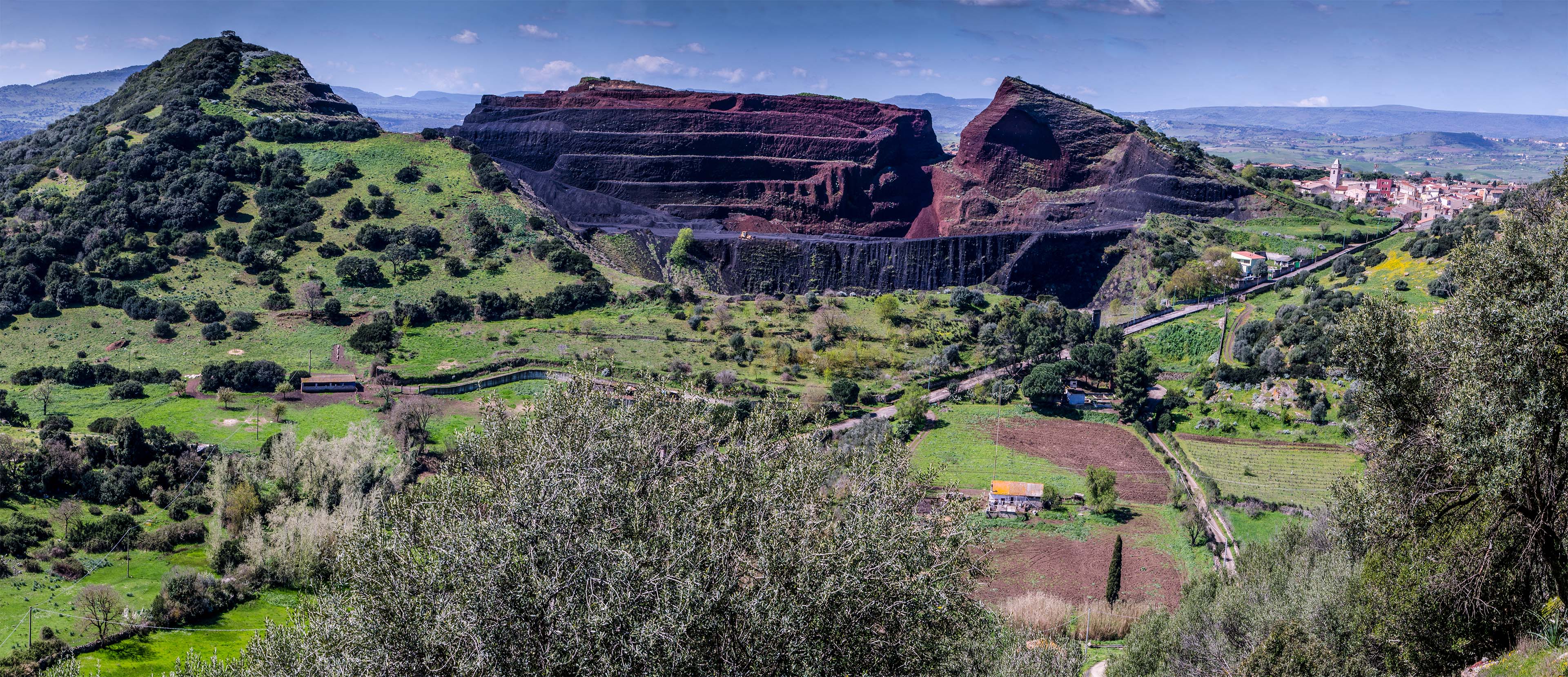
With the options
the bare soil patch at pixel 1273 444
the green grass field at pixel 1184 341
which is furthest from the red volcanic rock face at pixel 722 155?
the bare soil patch at pixel 1273 444

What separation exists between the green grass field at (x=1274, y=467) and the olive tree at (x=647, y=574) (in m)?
28.3

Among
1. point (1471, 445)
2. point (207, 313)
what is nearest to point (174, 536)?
point (207, 313)

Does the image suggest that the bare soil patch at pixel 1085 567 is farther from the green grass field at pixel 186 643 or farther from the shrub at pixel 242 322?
the shrub at pixel 242 322

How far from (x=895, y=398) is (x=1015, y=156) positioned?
147 feet

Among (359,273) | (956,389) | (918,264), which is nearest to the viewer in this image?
(956,389)

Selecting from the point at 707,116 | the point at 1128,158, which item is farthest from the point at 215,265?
the point at 1128,158

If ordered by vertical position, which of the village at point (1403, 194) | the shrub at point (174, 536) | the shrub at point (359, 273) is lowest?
the shrub at point (174, 536)

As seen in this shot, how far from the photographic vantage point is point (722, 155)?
9425 centimetres

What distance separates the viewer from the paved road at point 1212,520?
3919 cm

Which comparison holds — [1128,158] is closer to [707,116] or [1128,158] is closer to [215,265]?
[707,116]

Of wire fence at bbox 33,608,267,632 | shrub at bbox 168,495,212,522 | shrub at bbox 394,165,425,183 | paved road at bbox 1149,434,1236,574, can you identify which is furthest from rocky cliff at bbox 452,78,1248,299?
wire fence at bbox 33,608,267,632

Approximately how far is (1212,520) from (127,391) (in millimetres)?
55369

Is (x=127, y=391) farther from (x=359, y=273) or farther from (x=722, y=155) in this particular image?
(x=722, y=155)

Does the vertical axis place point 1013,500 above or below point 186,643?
above
